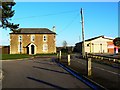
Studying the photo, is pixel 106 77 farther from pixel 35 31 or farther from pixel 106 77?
pixel 35 31

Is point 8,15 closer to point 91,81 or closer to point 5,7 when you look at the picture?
point 5,7

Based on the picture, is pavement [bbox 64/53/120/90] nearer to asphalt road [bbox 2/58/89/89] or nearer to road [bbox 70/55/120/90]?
road [bbox 70/55/120/90]

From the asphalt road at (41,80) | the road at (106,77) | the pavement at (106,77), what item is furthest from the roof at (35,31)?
the road at (106,77)

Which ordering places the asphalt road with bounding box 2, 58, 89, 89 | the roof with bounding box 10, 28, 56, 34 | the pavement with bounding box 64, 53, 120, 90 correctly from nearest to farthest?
the pavement with bounding box 64, 53, 120, 90 < the asphalt road with bounding box 2, 58, 89, 89 < the roof with bounding box 10, 28, 56, 34

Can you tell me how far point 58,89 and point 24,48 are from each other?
64621mm

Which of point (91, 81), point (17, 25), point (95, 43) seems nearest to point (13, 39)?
point (95, 43)

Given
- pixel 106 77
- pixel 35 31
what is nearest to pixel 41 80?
pixel 106 77

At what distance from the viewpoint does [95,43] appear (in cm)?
9388

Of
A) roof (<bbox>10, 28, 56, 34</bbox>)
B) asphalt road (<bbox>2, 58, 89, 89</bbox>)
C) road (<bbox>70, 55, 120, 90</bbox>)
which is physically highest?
roof (<bbox>10, 28, 56, 34</bbox>)

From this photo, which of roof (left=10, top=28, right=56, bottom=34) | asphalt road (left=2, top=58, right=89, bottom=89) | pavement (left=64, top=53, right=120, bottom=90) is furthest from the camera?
roof (left=10, top=28, right=56, bottom=34)

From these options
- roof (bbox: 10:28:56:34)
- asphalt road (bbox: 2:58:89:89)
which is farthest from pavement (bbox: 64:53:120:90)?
roof (bbox: 10:28:56:34)

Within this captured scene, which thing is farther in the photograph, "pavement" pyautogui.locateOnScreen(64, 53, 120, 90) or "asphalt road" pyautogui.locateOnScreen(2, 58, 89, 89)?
"asphalt road" pyautogui.locateOnScreen(2, 58, 89, 89)

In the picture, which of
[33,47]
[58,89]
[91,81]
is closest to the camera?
[58,89]

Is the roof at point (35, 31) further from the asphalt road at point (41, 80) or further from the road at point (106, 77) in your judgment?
the road at point (106, 77)
